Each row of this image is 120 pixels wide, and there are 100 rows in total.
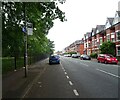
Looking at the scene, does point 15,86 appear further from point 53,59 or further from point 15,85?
point 53,59

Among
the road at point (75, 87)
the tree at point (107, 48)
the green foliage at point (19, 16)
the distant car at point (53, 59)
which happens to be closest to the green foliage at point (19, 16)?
the green foliage at point (19, 16)

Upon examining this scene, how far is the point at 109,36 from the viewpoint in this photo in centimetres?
7131

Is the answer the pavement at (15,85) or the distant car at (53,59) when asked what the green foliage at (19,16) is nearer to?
the pavement at (15,85)

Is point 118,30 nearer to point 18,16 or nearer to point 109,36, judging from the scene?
point 109,36

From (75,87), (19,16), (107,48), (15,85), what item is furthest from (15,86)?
(107,48)

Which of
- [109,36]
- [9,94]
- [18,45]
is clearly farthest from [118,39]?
[9,94]

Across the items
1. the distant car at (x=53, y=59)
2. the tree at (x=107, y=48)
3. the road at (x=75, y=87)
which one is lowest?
the road at (x=75, y=87)

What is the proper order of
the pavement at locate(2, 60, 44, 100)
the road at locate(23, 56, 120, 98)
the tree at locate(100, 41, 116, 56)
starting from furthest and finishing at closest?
the tree at locate(100, 41, 116, 56) < the road at locate(23, 56, 120, 98) < the pavement at locate(2, 60, 44, 100)

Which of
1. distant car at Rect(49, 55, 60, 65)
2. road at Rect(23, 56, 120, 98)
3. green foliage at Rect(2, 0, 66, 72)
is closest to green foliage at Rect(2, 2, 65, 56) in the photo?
green foliage at Rect(2, 0, 66, 72)

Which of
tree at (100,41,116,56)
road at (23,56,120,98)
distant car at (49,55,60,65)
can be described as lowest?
road at (23,56,120,98)

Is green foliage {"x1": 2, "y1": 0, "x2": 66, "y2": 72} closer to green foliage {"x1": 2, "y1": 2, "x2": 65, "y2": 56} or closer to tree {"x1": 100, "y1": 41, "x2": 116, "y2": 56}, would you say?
green foliage {"x1": 2, "y1": 2, "x2": 65, "y2": 56}

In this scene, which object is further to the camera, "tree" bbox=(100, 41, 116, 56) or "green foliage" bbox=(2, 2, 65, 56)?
"tree" bbox=(100, 41, 116, 56)

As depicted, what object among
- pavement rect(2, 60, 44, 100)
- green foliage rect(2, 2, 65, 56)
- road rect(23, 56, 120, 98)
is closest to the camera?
pavement rect(2, 60, 44, 100)

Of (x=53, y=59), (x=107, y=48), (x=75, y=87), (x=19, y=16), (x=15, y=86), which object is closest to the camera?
(x=75, y=87)
